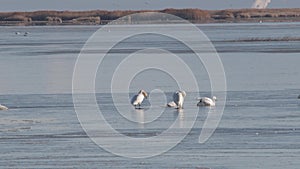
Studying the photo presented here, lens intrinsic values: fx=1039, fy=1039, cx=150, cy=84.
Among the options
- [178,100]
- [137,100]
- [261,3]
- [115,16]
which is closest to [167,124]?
[178,100]

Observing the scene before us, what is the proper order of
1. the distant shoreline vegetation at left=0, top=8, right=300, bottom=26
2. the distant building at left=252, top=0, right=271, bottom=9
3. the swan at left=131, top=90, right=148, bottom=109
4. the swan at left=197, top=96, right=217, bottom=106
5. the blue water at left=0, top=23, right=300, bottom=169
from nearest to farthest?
the blue water at left=0, top=23, right=300, bottom=169 < the swan at left=197, top=96, right=217, bottom=106 < the swan at left=131, top=90, right=148, bottom=109 < the distant shoreline vegetation at left=0, top=8, right=300, bottom=26 < the distant building at left=252, top=0, right=271, bottom=9

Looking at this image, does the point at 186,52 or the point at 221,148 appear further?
the point at 186,52

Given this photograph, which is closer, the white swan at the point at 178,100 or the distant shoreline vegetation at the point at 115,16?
the white swan at the point at 178,100

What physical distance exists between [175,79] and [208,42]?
17.4 metres

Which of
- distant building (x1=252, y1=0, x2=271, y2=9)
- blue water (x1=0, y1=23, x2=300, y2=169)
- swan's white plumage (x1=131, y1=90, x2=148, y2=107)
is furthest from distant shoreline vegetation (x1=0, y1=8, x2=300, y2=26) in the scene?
swan's white plumage (x1=131, y1=90, x2=148, y2=107)

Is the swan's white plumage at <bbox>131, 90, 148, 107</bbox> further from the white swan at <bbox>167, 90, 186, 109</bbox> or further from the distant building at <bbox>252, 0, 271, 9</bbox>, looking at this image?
the distant building at <bbox>252, 0, 271, 9</bbox>

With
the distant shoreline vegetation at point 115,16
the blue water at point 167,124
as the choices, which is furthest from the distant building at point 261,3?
the blue water at point 167,124

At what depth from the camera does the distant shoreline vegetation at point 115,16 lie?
265 feet

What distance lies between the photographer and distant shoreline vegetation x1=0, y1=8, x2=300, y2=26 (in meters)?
80.7

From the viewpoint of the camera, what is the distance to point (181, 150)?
11.3 meters

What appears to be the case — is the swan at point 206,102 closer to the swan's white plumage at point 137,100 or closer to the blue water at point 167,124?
the blue water at point 167,124

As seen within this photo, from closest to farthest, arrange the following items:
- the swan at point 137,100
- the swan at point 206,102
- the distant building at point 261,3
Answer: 1. the swan at point 206,102
2. the swan at point 137,100
3. the distant building at point 261,3

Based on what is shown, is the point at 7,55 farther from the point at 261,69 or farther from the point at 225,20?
the point at 225,20

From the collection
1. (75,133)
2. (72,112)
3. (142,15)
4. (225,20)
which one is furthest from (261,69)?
(142,15)
